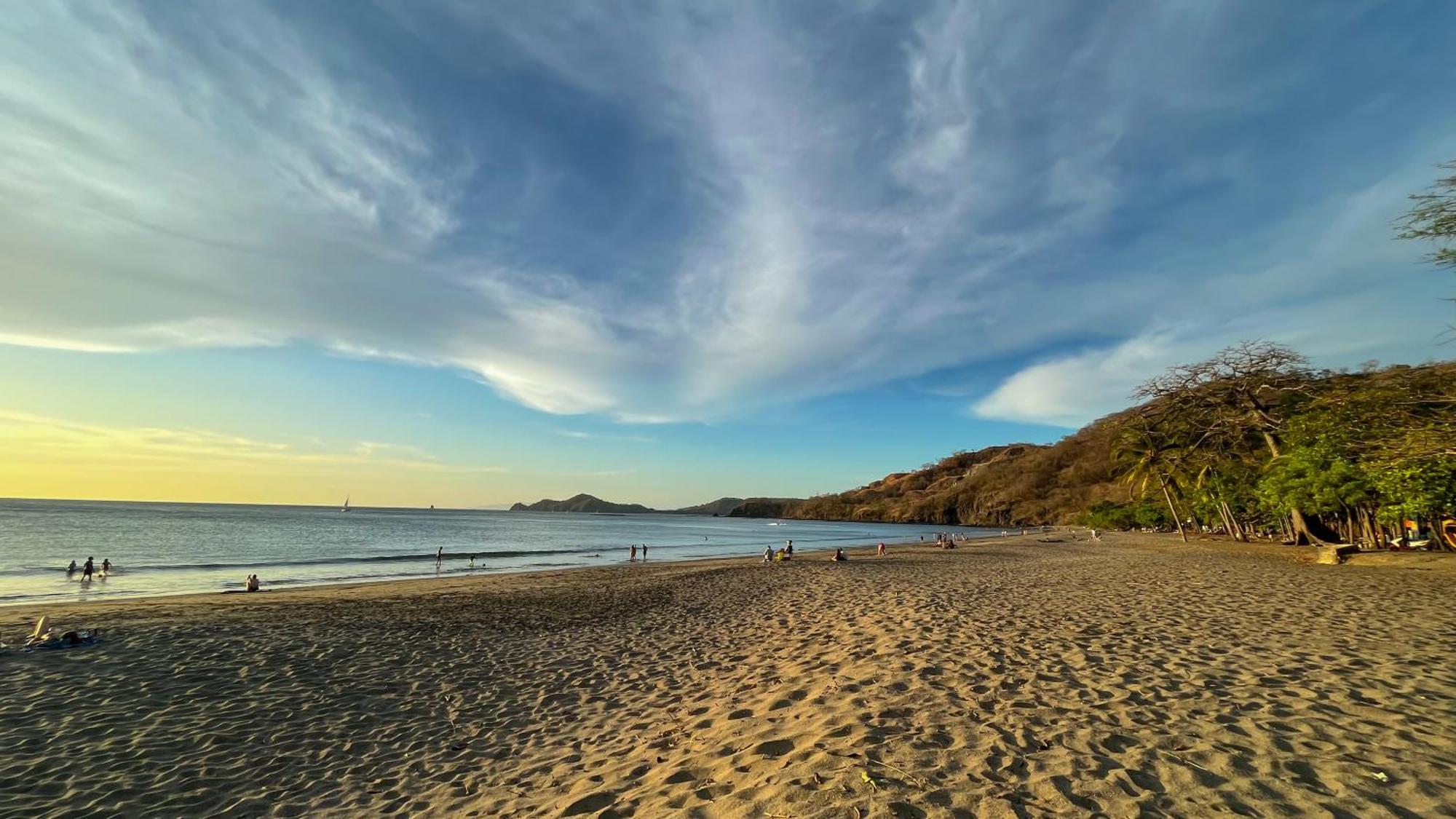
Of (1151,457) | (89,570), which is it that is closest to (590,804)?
(89,570)

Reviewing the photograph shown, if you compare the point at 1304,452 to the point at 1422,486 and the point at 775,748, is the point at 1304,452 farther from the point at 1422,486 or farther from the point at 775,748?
the point at 775,748

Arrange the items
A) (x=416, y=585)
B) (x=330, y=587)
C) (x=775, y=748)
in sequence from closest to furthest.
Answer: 1. (x=775, y=748)
2. (x=330, y=587)
3. (x=416, y=585)

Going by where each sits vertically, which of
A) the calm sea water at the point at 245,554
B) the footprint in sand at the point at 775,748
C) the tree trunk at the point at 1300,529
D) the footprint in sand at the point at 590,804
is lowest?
the calm sea water at the point at 245,554

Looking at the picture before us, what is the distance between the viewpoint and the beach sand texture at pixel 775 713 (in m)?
4.73

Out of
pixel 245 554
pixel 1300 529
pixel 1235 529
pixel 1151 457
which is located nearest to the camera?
pixel 1300 529

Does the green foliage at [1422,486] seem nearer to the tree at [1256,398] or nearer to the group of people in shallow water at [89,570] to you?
the tree at [1256,398]

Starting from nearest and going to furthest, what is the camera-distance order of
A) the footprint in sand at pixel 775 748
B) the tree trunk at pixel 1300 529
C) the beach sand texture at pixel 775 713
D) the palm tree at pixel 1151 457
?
the beach sand texture at pixel 775 713, the footprint in sand at pixel 775 748, the tree trunk at pixel 1300 529, the palm tree at pixel 1151 457

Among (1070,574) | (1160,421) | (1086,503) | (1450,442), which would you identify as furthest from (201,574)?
(1086,503)

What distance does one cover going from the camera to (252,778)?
5.92 m

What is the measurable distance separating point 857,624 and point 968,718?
5.48 m

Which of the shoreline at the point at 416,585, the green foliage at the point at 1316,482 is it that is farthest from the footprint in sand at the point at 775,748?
the green foliage at the point at 1316,482

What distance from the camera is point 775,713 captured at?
6.80 meters

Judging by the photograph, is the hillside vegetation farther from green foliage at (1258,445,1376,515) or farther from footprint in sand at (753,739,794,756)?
footprint in sand at (753,739,794,756)

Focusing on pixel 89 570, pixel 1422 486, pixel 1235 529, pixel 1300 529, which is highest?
pixel 1422 486
